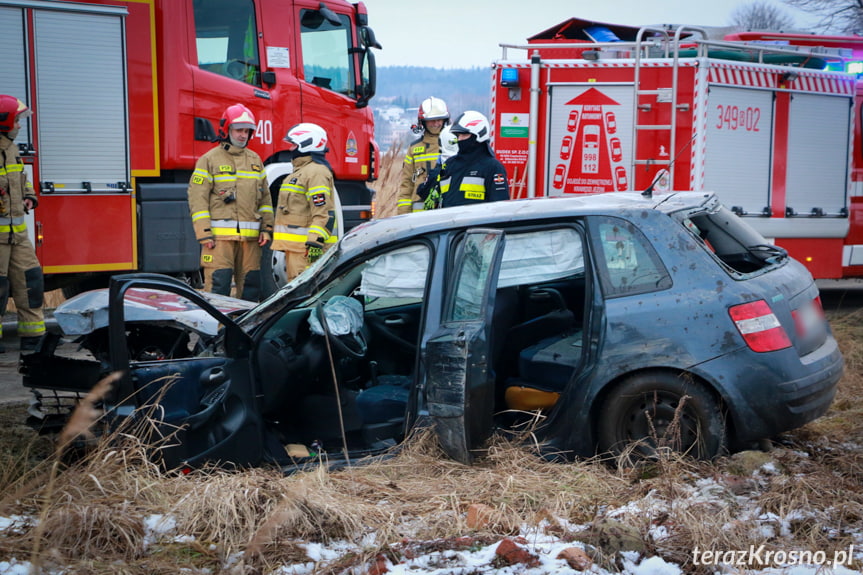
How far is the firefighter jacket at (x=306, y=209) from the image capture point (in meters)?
7.16

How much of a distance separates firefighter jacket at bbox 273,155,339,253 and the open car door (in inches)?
129

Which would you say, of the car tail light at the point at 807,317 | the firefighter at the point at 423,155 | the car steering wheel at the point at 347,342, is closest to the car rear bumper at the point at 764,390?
the car tail light at the point at 807,317

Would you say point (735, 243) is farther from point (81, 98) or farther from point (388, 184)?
point (388, 184)

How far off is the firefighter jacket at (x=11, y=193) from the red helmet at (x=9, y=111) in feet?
0.33

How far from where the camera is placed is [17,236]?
7.39 m

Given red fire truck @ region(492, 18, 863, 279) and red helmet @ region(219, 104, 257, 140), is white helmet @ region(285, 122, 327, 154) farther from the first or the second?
red fire truck @ region(492, 18, 863, 279)

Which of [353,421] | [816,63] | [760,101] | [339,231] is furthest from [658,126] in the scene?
[353,421]

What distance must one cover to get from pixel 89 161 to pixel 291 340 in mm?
4463

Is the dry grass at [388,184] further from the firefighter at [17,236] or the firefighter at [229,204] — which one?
the firefighter at [17,236]

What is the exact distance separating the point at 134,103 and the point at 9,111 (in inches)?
47.8

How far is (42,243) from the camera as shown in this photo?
7.86 meters

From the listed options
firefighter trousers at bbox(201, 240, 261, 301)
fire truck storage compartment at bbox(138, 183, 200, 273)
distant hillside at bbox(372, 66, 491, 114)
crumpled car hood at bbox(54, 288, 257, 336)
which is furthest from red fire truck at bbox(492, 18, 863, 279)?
distant hillside at bbox(372, 66, 491, 114)

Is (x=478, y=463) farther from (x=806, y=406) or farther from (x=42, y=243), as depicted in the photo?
(x=42, y=243)

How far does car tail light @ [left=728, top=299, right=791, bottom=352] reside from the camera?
12.6 ft
